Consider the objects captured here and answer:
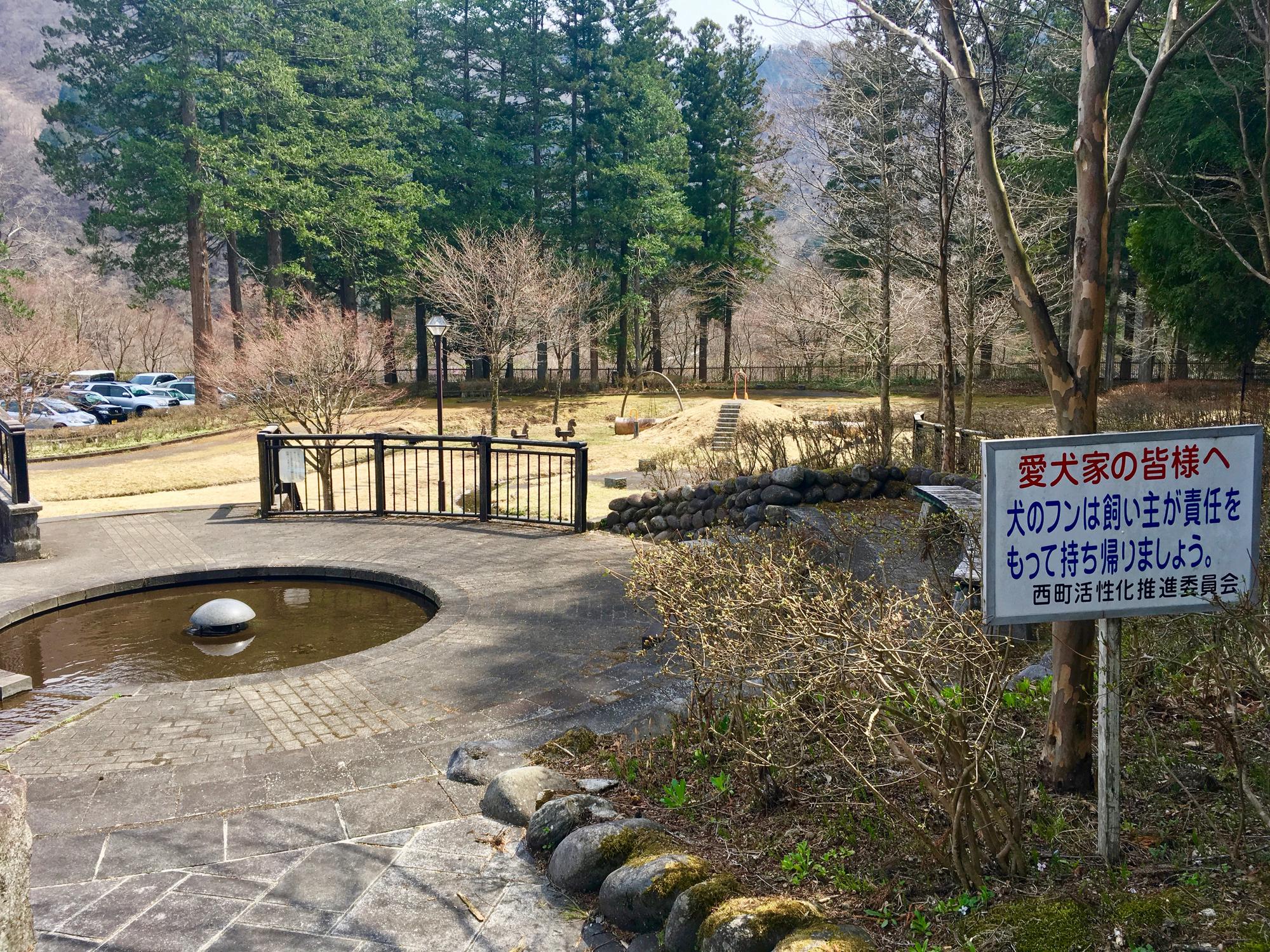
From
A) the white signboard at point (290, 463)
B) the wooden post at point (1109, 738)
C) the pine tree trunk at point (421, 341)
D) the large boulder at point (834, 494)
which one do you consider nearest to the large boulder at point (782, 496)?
the large boulder at point (834, 494)

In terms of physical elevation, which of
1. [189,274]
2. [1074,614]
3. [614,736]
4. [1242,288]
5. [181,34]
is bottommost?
[614,736]

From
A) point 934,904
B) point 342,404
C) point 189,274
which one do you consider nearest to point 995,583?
point 934,904

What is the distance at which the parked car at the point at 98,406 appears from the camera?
32.9 m

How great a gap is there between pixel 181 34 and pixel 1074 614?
33.9 metres

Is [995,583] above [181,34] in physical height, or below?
below

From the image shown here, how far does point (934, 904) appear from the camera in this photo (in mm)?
3123

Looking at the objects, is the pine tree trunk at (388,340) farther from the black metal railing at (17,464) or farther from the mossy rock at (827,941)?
the mossy rock at (827,941)

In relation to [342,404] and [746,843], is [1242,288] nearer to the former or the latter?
[746,843]

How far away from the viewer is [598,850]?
3816 mm

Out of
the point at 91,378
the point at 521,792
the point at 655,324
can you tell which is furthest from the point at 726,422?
the point at 91,378

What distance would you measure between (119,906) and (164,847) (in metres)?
0.52

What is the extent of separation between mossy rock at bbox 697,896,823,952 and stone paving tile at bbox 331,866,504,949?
3.32 feet

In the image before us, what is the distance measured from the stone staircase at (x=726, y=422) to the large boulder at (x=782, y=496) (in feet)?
48.7

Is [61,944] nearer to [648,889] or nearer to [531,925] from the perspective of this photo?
[531,925]
